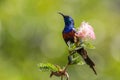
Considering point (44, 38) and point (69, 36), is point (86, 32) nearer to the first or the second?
point (69, 36)

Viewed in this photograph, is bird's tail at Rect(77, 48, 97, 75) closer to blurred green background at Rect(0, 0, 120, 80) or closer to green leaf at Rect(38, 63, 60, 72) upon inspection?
green leaf at Rect(38, 63, 60, 72)

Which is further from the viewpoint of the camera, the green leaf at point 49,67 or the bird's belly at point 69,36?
the bird's belly at point 69,36

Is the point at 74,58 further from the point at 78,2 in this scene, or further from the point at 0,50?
the point at 78,2

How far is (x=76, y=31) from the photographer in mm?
2867


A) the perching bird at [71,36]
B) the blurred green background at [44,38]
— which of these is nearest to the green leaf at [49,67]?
the perching bird at [71,36]

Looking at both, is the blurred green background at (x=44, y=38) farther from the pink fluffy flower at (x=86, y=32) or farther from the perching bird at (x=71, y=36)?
the pink fluffy flower at (x=86, y=32)

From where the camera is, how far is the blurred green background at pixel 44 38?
35.4 ft

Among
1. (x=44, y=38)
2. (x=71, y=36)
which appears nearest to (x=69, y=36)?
(x=71, y=36)

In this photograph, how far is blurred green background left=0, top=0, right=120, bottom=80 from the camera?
10.8 metres

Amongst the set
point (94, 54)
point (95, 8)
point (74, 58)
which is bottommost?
point (94, 54)

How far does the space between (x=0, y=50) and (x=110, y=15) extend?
2939 millimetres

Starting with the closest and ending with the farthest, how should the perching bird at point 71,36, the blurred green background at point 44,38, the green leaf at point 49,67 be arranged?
the green leaf at point 49,67 < the perching bird at point 71,36 < the blurred green background at point 44,38

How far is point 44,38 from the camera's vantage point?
11906 mm

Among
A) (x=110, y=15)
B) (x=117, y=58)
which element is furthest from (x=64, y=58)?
(x=110, y=15)
